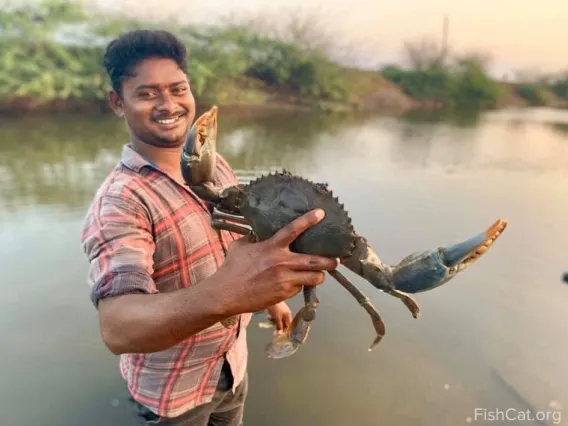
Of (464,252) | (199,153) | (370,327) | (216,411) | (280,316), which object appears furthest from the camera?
(370,327)

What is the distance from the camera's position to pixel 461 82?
38.0m

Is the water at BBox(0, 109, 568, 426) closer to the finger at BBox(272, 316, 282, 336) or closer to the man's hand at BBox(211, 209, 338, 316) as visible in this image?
the finger at BBox(272, 316, 282, 336)

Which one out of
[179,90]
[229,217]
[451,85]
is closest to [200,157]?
[229,217]

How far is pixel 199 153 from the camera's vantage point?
1.85 metres

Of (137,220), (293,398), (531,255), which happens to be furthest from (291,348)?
(531,255)

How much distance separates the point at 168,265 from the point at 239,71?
27.0 m

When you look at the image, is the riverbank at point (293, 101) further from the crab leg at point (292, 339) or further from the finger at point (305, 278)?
the finger at point (305, 278)

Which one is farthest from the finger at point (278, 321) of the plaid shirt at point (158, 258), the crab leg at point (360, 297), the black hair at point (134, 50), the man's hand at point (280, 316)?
the black hair at point (134, 50)

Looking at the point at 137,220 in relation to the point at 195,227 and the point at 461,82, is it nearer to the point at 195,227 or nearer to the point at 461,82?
the point at 195,227

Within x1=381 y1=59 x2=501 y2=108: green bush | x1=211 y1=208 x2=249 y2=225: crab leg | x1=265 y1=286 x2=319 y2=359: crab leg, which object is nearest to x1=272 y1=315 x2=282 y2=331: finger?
x1=265 y1=286 x2=319 y2=359: crab leg

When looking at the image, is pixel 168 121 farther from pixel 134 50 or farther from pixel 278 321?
pixel 278 321

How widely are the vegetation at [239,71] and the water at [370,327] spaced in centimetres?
1105

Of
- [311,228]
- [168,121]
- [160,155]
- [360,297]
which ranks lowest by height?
[360,297]

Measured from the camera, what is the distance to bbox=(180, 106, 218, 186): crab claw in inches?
71.8
